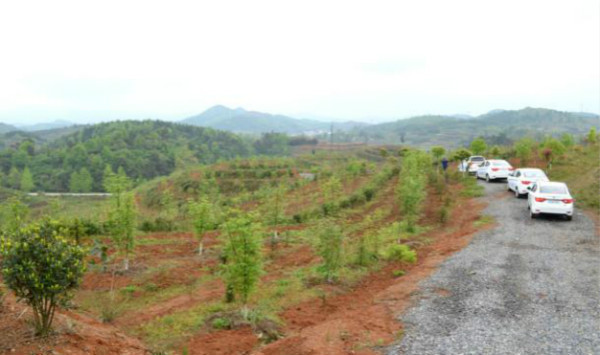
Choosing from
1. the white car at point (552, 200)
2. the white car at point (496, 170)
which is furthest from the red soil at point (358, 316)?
the white car at point (496, 170)

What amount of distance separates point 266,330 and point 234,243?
1861 millimetres

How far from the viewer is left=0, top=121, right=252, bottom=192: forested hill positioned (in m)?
83.6

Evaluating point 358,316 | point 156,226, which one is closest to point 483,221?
point 358,316

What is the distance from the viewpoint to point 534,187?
17.6 m

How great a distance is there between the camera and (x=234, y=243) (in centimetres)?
872

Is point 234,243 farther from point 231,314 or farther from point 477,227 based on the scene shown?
point 477,227

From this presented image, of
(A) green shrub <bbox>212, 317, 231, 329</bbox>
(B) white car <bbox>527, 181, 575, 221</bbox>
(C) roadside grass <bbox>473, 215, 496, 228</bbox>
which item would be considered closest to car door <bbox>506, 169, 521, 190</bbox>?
(B) white car <bbox>527, 181, 575, 221</bbox>

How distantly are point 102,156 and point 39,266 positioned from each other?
96.2 metres

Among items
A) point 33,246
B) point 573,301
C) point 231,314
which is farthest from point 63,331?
point 573,301

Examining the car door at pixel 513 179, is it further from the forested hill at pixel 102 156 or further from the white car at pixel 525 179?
the forested hill at pixel 102 156

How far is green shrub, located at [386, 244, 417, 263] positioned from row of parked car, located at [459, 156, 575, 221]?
691 cm

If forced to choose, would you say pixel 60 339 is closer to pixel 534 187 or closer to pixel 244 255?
pixel 244 255

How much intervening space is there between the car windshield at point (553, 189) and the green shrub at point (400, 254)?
7325 millimetres

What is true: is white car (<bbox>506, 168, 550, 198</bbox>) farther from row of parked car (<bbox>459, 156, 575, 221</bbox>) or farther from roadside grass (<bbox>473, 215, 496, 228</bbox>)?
roadside grass (<bbox>473, 215, 496, 228</bbox>)
